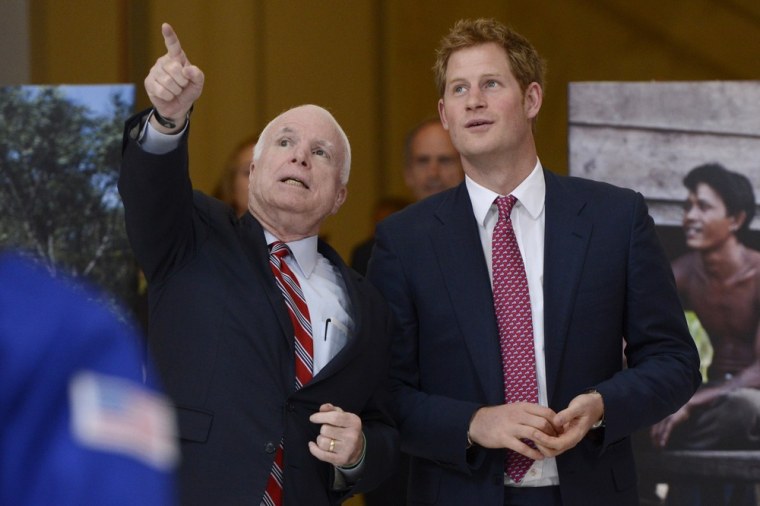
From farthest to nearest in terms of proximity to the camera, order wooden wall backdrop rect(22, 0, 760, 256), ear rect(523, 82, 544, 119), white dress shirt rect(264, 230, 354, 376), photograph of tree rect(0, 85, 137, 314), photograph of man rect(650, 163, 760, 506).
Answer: wooden wall backdrop rect(22, 0, 760, 256), photograph of tree rect(0, 85, 137, 314), photograph of man rect(650, 163, 760, 506), ear rect(523, 82, 544, 119), white dress shirt rect(264, 230, 354, 376)

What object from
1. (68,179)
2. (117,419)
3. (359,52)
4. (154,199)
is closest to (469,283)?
(154,199)

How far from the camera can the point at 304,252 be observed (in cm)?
265

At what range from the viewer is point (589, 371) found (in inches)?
106

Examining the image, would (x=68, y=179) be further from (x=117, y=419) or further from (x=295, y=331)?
(x=117, y=419)

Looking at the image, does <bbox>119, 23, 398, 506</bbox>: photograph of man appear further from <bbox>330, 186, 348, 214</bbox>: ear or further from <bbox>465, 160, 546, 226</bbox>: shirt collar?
<bbox>465, 160, 546, 226</bbox>: shirt collar

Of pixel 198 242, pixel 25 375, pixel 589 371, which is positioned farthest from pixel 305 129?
pixel 25 375

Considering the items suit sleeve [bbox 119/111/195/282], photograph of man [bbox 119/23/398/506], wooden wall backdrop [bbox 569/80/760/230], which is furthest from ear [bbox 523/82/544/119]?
wooden wall backdrop [bbox 569/80/760/230]

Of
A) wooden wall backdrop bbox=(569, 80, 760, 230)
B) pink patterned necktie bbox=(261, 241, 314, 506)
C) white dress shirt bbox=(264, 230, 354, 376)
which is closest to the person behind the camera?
pink patterned necktie bbox=(261, 241, 314, 506)

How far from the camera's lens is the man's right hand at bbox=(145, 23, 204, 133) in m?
2.31

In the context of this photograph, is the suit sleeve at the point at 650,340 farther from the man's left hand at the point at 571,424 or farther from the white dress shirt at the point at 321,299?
the white dress shirt at the point at 321,299

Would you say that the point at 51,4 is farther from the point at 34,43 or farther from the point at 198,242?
the point at 198,242

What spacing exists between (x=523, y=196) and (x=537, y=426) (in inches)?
22.0

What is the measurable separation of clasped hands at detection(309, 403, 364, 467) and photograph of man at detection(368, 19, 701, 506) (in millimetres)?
272

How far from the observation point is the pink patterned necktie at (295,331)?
2.45m
